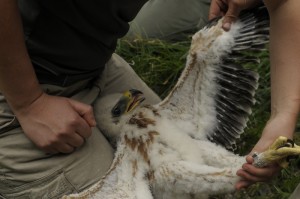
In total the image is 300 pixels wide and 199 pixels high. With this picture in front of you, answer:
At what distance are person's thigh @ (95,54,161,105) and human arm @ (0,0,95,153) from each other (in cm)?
53

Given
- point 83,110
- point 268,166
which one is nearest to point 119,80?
point 83,110

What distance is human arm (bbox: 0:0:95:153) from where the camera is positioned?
2223mm

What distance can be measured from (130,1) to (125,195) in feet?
2.55

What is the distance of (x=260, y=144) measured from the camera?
229 cm

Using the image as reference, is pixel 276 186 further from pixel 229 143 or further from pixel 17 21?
pixel 17 21

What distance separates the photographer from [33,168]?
254 cm

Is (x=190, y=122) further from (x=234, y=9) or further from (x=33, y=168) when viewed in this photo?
(x=33, y=168)

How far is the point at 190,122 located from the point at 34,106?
0.76 meters

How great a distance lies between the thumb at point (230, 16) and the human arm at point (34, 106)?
710 mm

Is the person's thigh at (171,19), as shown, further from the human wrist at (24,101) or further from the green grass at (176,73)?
the human wrist at (24,101)

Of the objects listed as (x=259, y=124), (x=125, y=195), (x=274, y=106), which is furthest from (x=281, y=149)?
(x=259, y=124)

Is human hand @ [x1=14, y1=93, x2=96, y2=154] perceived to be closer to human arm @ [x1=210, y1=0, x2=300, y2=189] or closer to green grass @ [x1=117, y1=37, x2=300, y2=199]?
human arm @ [x1=210, y1=0, x2=300, y2=189]

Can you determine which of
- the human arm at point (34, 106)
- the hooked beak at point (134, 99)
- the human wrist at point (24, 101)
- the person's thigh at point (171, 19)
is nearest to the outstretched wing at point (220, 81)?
the hooked beak at point (134, 99)

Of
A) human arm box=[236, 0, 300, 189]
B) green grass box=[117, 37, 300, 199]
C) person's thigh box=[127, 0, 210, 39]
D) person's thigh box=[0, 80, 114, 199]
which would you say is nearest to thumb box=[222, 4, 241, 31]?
human arm box=[236, 0, 300, 189]
